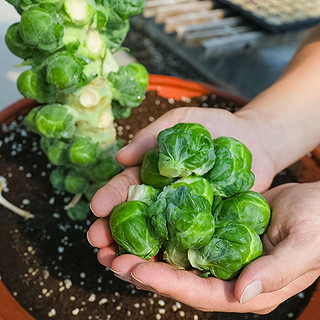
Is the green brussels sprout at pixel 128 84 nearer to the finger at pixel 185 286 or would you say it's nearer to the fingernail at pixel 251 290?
the finger at pixel 185 286

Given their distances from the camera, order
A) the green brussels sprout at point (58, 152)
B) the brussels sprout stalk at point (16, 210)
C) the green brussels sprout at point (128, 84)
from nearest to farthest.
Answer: the green brussels sprout at point (128, 84), the green brussels sprout at point (58, 152), the brussels sprout stalk at point (16, 210)

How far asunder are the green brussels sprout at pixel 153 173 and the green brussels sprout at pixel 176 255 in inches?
6.3

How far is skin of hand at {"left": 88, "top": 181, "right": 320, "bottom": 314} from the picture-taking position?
943 millimetres

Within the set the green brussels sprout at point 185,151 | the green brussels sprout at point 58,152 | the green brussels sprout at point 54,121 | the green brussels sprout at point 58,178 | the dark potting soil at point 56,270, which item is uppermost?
the green brussels sprout at point 54,121

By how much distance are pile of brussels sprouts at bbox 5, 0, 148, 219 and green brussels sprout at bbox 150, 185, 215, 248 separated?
0.39 m

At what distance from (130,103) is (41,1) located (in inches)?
15.1

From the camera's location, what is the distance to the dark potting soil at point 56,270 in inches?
52.9

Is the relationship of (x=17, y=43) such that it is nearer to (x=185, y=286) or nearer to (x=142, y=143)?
(x=142, y=143)

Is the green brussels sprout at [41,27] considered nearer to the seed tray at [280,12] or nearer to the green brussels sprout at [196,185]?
the green brussels sprout at [196,185]

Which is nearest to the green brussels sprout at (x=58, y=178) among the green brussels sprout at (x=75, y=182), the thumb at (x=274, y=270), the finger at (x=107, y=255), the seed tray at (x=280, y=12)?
the green brussels sprout at (x=75, y=182)

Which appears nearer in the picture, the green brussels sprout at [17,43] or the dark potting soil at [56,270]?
the green brussels sprout at [17,43]

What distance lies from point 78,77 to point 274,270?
68 cm

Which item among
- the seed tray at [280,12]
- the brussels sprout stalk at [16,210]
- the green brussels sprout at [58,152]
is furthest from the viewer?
the seed tray at [280,12]

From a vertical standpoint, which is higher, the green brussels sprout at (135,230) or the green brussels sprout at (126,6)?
the green brussels sprout at (126,6)
